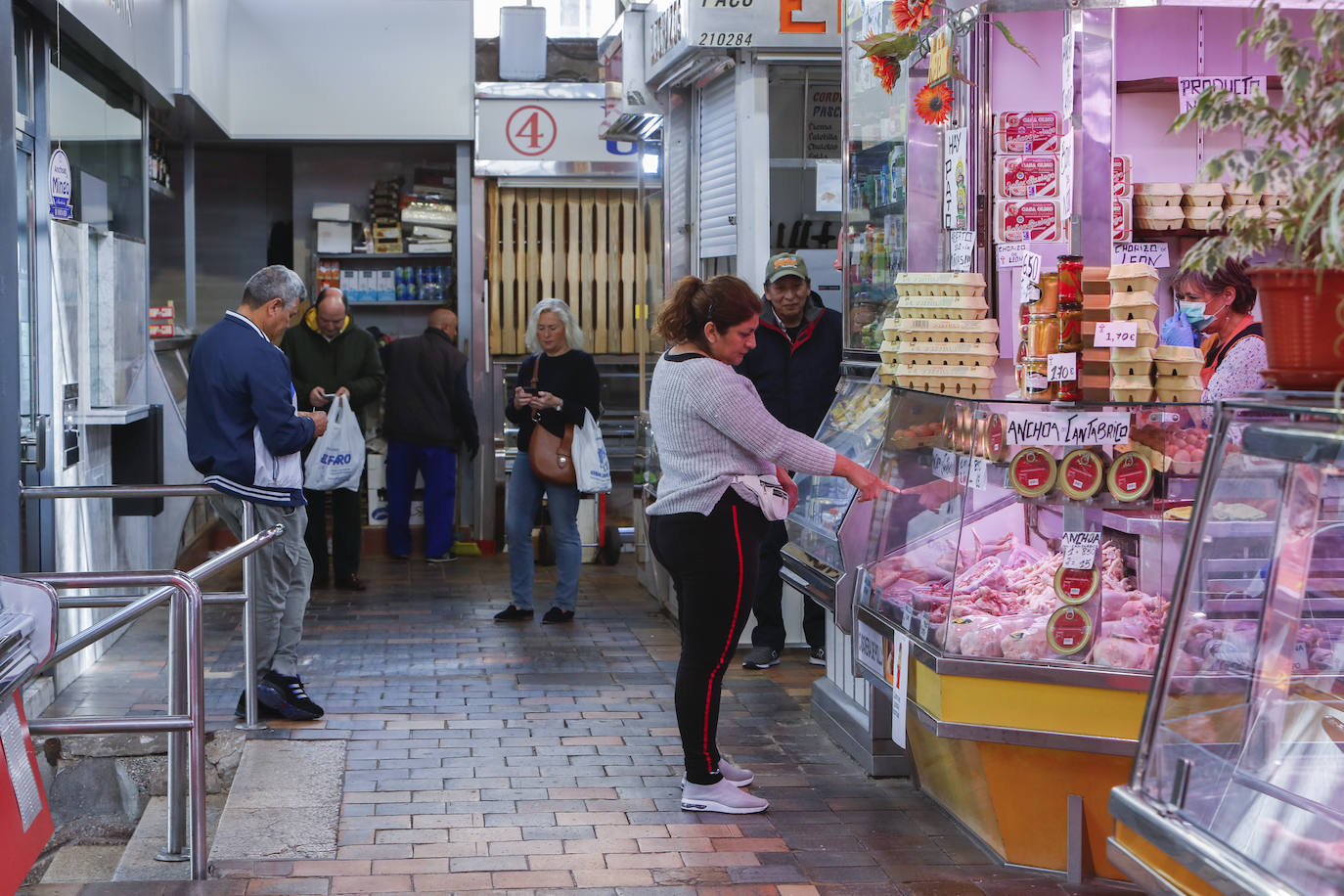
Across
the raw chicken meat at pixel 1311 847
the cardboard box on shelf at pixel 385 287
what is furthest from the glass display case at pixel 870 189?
the cardboard box on shelf at pixel 385 287

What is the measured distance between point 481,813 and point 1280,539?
273 centimetres

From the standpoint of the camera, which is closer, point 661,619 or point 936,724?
point 936,724

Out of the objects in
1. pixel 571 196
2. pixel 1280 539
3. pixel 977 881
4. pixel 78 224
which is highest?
pixel 571 196

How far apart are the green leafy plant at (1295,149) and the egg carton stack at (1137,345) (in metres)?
1.48

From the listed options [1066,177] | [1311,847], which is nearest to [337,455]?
[1066,177]

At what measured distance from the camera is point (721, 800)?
465cm

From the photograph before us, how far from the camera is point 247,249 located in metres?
12.1

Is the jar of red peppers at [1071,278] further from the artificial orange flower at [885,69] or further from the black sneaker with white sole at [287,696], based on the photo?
the black sneaker with white sole at [287,696]

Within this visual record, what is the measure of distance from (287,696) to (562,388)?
2725mm

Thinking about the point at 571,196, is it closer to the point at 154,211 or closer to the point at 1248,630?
the point at 154,211

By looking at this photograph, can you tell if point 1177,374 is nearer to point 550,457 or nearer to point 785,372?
point 785,372

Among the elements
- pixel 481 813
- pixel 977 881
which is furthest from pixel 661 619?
pixel 977 881

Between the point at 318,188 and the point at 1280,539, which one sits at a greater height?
the point at 318,188

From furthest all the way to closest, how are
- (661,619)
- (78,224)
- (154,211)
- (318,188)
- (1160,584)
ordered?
(318,188) → (154,211) → (661,619) → (78,224) → (1160,584)
